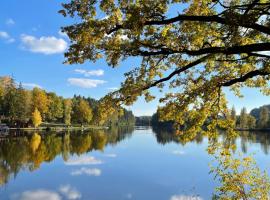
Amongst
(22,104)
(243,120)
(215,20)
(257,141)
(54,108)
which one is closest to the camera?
(215,20)

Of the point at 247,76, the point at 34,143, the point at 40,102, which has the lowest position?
the point at 34,143

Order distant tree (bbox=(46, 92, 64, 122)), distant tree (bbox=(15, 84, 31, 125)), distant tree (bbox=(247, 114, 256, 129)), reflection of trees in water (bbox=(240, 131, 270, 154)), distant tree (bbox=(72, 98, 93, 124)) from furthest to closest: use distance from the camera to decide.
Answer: distant tree (bbox=(72, 98, 93, 124))
distant tree (bbox=(247, 114, 256, 129))
distant tree (bbox=(46, 92, 64, 122))
distant tree (bbox=(15, 84, 31, 125))
reflection of trees in water (bbox=(240, 131, 270, 154))

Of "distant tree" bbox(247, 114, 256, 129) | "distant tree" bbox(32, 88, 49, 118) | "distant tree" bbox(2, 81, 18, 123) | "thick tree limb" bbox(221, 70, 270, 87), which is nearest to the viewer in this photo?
"thick tree limb" bbox(221, 70, 270, 87)

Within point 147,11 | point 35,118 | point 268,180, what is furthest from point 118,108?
point 35,118

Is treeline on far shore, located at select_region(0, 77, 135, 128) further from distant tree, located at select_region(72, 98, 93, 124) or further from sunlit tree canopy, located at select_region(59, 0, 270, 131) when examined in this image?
sunlit tree canopy, located at select_region(59, 0, 270, 131)

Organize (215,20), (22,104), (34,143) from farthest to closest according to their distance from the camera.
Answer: (22,104) → (34,143) → (215,20)

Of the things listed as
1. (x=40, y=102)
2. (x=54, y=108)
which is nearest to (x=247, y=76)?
(x=40, y=102)

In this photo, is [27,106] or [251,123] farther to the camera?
[251,123]

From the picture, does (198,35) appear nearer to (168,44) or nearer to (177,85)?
(168,44)

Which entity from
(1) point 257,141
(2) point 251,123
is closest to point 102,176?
(1) point 257,141

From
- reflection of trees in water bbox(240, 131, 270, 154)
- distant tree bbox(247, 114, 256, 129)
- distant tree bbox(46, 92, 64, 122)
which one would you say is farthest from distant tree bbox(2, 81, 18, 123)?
distant tree bbox(247, 114, 256, 129)

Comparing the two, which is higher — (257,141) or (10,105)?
(10,105)

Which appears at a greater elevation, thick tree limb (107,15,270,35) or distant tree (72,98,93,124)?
distant tree (72,98,93,124)

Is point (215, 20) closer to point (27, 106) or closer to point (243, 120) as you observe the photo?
point (27, 106)
